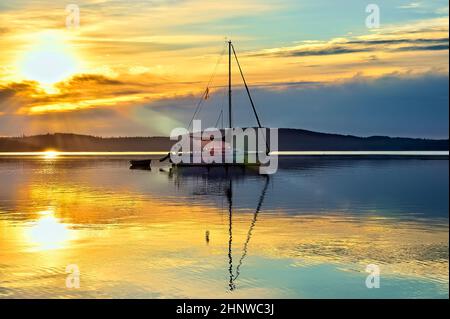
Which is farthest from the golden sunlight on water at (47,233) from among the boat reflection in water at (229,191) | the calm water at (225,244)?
the boat reflection in water at (229,191)

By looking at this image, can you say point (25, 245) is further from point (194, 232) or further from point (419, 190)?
point (419, 190)

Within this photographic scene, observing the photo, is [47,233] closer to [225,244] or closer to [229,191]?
[225,244]

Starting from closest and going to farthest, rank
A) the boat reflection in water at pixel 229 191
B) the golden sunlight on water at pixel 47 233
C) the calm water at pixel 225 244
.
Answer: the calm water at pixel 225 244 < the boat reflection in water at pixel 229 191 < the golden sunlight on water at pixel 47 233

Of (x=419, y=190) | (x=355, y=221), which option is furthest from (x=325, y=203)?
(x=419, y=190)

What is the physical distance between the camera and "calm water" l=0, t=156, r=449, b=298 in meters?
20.5

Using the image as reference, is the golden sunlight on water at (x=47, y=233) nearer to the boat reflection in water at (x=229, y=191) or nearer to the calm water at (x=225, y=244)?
the calm water at (x=225, y=244)

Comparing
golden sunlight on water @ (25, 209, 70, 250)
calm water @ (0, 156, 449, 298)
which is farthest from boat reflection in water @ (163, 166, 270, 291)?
golden sunlight on water @ (25, 209, 70, 250)

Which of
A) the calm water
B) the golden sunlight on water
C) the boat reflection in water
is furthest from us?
the golden sunlight on water

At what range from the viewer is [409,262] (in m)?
23.8

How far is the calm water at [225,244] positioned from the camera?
67.4 ft

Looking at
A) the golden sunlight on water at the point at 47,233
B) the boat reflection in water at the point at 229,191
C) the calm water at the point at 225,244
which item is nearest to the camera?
the calm water at the point at 225,244

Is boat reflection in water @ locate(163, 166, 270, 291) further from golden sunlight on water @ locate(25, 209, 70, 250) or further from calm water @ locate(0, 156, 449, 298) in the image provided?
golden sunlight on water @ locate(25, 209, 70, 250)

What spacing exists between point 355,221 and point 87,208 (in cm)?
1671

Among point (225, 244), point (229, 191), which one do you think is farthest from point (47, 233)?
point (229, 191)
